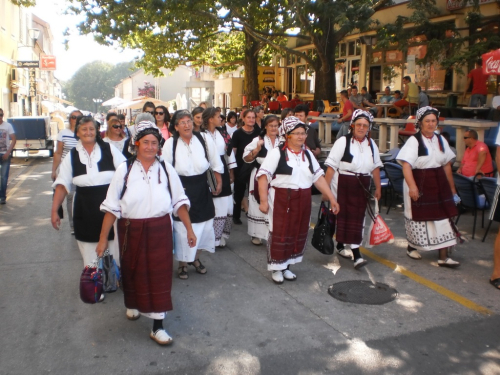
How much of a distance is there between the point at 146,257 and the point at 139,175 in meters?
0.65

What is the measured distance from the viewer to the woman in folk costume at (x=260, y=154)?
7.02m

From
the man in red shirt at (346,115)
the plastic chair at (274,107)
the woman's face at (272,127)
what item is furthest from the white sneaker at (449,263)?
the plastic chair at (274,107)

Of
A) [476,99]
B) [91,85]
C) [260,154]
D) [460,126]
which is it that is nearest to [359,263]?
[260,154]

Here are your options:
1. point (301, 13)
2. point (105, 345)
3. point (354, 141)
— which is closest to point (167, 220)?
point (105, 345)

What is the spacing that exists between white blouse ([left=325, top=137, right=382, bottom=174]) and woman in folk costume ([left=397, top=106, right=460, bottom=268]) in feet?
1.04

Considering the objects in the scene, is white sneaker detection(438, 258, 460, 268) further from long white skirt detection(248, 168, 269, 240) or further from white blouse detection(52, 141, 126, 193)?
white blouse detection(52, 141, 126, 193)

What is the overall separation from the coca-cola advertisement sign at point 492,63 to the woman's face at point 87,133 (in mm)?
8962

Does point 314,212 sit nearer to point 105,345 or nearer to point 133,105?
point 105,345

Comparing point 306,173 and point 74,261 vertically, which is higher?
point 306,173

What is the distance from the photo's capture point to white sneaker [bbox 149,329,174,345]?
4344mm

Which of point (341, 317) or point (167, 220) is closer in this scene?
point (167, 220)

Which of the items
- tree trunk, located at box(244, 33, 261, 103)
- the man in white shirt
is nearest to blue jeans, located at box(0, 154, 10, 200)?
the man in white shirt

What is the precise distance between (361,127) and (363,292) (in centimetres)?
179

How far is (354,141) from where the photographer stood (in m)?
6.20
